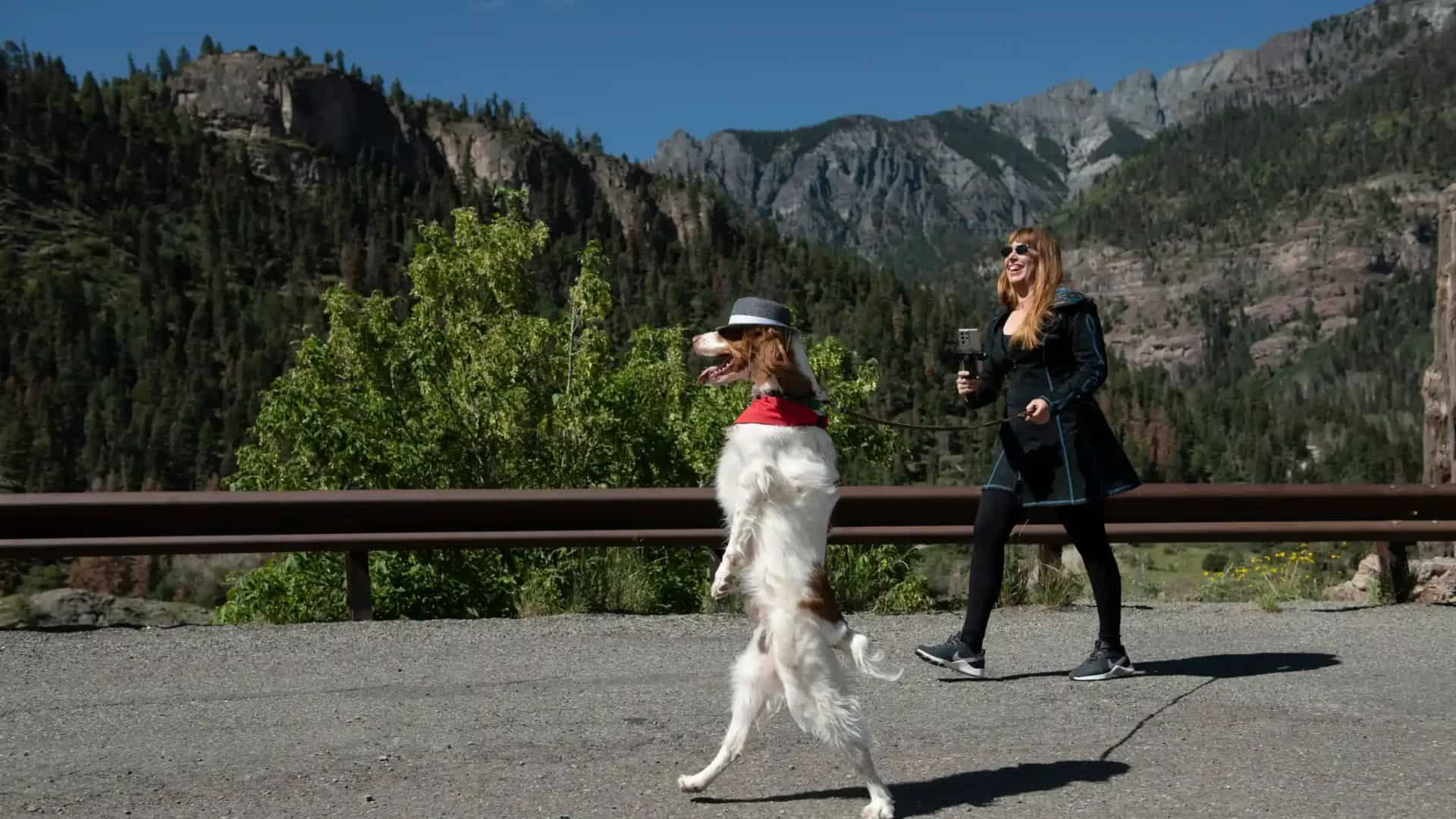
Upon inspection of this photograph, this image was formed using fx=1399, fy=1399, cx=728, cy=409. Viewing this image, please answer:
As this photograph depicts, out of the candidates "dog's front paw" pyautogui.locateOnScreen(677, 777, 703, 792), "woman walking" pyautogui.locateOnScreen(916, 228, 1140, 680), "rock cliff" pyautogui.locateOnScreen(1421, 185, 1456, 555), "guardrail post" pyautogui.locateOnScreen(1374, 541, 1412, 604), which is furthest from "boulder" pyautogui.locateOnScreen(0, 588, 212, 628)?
"rock cliff" pyautogui.locateOnScreen(1421, 185, 1456, 555)

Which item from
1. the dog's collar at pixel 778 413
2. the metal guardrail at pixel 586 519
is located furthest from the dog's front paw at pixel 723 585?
the metal guardrail at pixel 586 519

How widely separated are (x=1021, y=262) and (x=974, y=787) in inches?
Answer: 91.1

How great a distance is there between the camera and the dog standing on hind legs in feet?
13.2

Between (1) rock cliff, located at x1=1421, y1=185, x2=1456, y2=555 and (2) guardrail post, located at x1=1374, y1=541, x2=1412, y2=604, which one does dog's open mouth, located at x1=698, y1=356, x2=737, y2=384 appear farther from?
(1) rock cliff, located at x1=1421, y1=185, x2=1456, y2=555

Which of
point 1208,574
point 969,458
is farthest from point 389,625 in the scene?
point 969,458

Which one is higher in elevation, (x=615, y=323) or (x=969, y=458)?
(x=615, y=323)

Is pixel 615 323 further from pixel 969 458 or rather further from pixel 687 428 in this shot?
pixel 687 428

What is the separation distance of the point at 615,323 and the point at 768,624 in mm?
124318

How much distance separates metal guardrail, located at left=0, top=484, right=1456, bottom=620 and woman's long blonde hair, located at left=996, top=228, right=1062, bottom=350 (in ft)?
5.71

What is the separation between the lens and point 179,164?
181000mm

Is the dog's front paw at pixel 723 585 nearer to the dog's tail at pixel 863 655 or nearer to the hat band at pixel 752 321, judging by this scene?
the dog's tail at pixel 863 655

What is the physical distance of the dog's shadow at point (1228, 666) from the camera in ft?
20.8

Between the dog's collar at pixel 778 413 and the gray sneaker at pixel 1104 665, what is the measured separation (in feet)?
8.47

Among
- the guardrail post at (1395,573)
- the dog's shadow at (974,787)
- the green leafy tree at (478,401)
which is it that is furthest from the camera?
the green leafy tree at (478,401)
